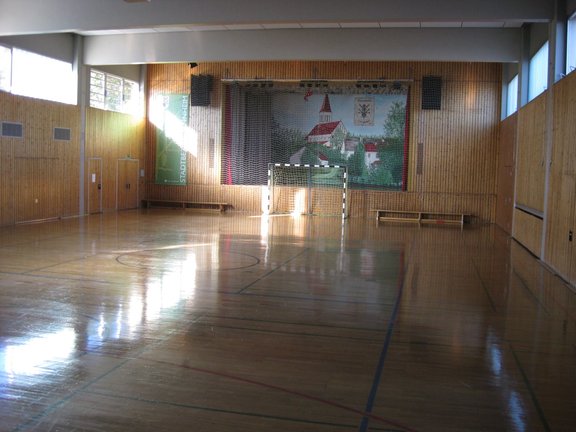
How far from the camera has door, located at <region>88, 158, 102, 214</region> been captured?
2125 centimetres

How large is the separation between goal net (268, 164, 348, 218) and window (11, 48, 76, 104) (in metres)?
7.84

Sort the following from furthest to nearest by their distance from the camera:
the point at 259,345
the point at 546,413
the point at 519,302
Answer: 1. the point at 519,302
2. the point at 259,345
3. the point at 546,413

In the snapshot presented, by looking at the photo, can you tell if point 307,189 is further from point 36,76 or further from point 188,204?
point 36,76

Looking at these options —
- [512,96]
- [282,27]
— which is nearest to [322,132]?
[282,27]

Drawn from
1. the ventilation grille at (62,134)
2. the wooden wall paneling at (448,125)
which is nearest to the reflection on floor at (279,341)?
the ventilation grille at (62,134)

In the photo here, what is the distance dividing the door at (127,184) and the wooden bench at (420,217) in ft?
31.0

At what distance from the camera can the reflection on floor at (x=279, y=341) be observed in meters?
4.57

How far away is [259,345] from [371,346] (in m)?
1.16

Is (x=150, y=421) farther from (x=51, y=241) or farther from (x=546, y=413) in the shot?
(x=51, y=241)

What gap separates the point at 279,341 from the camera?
6.46 m

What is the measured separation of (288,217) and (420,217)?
4.80 metres

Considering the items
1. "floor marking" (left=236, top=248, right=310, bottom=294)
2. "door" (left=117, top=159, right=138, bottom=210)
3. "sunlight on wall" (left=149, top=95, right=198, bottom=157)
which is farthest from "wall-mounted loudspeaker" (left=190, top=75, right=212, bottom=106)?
"floor marking" (left=236, top=248, right=310, bottom=294)

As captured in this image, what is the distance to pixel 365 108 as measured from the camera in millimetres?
23094

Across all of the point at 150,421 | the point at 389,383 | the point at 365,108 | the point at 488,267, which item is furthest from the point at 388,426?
the point at 365,108
